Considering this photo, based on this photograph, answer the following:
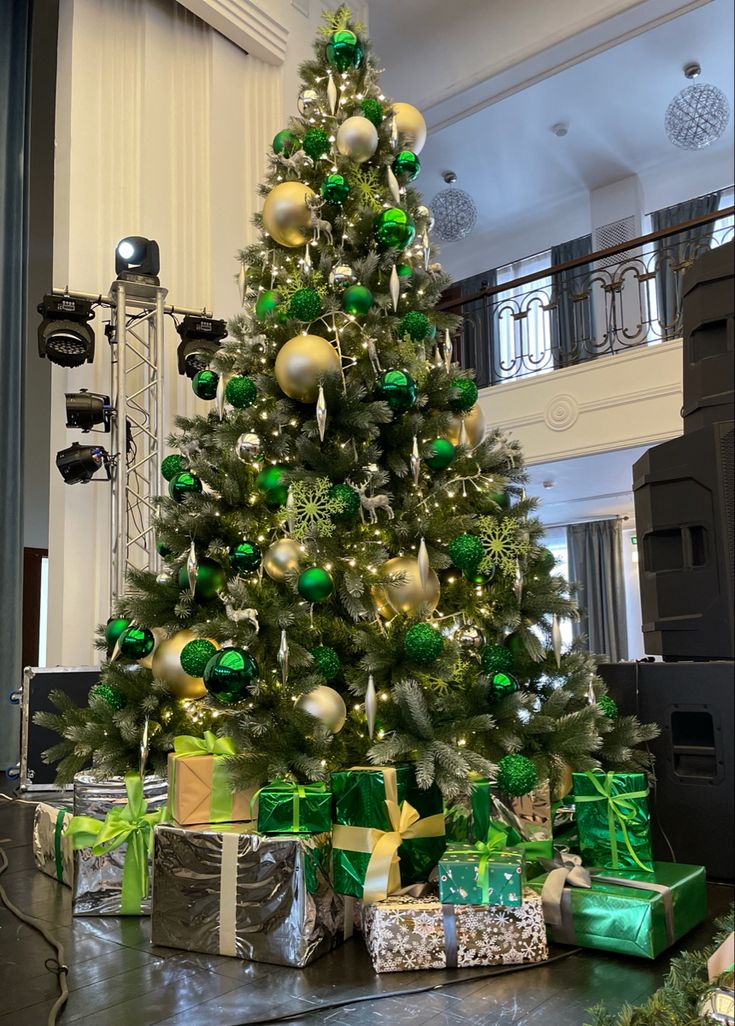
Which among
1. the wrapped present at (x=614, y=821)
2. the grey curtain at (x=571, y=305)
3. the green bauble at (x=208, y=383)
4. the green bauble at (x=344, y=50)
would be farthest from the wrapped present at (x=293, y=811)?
the grey curtain at (x=571, y=305)

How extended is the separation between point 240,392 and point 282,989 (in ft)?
4.69

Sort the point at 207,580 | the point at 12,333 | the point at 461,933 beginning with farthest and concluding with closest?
the point at 12,333
the point at 207,580
the point at 461,933

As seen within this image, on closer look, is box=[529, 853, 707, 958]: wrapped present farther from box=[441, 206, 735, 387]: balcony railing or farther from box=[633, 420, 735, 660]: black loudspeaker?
box=[441, 206, 735, 387]: balcony railing

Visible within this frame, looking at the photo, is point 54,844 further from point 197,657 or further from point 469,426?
point 469,426

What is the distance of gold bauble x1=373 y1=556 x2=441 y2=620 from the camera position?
211cm

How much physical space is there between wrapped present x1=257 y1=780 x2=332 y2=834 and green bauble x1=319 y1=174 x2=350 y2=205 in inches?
63.5

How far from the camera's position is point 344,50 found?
2637mm

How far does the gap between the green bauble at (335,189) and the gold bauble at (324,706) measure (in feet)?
4.53

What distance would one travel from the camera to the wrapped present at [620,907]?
5.41ft

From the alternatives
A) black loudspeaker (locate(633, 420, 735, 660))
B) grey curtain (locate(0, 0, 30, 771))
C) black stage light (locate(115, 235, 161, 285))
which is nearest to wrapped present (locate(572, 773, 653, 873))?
black loudspeaker (locate(633, 420, 735, 660))

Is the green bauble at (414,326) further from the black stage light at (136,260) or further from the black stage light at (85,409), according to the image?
the black stage light at (136,260)

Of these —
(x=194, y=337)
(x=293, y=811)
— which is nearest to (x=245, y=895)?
(x=293, y=811)

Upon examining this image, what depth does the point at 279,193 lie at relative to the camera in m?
2.48

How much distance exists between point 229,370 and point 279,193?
52cm
